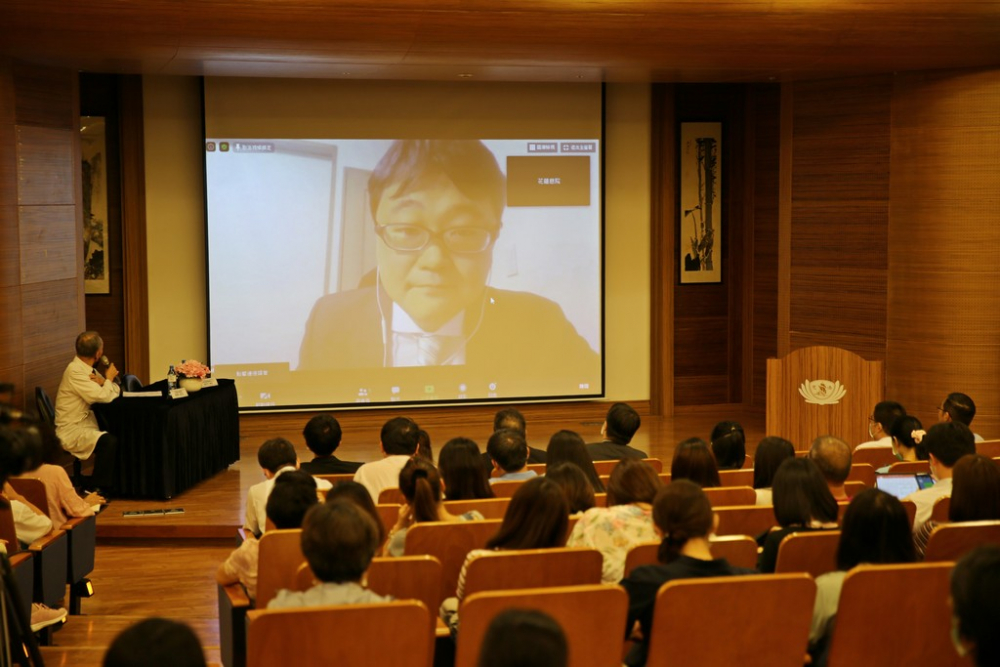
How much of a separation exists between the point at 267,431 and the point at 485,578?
7155 mm

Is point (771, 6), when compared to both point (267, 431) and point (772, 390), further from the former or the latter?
→ point (267, 431)

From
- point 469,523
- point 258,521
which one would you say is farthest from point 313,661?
point 258,521

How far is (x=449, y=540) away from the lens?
3.80 m

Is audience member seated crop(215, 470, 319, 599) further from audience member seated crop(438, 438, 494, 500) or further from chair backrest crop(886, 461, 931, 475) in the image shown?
chair backrest crop(886, 461, 931, 475)

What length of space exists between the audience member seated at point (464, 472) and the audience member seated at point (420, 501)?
13.2 inches

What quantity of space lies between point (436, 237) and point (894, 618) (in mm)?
7508

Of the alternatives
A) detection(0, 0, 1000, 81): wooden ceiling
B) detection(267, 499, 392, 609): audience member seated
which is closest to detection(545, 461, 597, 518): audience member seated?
detection(267, 499, 392, 609): audience member seated

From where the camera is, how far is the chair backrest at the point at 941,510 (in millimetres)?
4148

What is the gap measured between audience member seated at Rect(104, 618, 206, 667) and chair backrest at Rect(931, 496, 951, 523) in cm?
316

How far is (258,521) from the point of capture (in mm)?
4770

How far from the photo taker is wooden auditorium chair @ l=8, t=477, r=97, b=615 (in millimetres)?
5184

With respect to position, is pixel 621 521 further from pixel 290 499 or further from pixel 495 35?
pixel 495 35

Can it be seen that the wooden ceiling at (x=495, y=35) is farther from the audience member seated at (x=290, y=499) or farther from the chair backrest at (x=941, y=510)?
the chair backrest at (x=941, y=510)

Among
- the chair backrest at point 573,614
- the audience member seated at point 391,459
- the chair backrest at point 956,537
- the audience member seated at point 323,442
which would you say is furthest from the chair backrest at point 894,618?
the audience member seated at point 323,442
